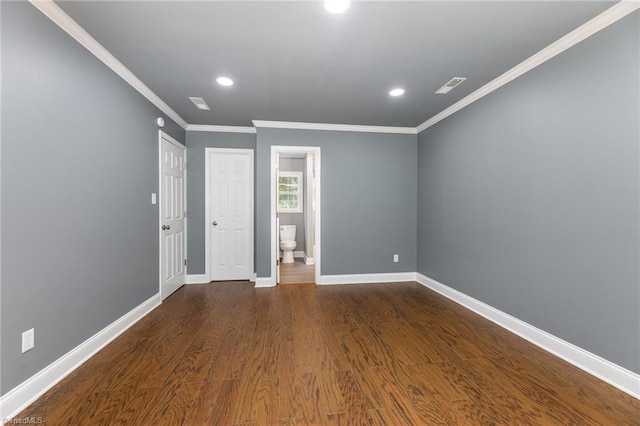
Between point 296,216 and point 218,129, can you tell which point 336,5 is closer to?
point 218,129

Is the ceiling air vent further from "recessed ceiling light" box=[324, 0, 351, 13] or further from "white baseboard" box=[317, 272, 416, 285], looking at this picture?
"white baseboard" box=[317, 272, 416, 285]

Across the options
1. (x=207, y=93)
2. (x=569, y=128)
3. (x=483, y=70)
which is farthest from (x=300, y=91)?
(x=569, y=128)

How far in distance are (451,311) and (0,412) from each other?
360 centimetres

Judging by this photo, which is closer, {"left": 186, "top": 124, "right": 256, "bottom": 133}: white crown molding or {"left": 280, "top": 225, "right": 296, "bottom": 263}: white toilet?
{"left": 186, "top": 124, "right": 256, "bottom": 133}: white crown molding

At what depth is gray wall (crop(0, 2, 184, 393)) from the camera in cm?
150

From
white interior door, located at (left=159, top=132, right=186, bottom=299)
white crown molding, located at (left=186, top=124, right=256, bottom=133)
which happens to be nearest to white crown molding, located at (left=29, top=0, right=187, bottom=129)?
white interior door, located at (left=159, top=132, right=186, bottom=299)

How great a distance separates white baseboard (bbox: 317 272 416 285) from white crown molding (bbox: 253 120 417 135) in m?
2.28

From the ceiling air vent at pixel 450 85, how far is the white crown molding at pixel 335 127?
49.9 inches

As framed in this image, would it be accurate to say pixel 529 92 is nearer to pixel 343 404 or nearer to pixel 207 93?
pixel 343 404

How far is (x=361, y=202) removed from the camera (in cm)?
419

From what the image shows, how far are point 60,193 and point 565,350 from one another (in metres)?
3.90

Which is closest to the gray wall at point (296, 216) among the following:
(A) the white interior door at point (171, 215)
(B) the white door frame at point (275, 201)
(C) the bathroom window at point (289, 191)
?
(C) the bathroom window at point (289, 191)

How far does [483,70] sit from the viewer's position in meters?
2.47

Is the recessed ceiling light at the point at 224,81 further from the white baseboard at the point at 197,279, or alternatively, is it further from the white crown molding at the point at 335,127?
the white baseboard at the point at 197,279
